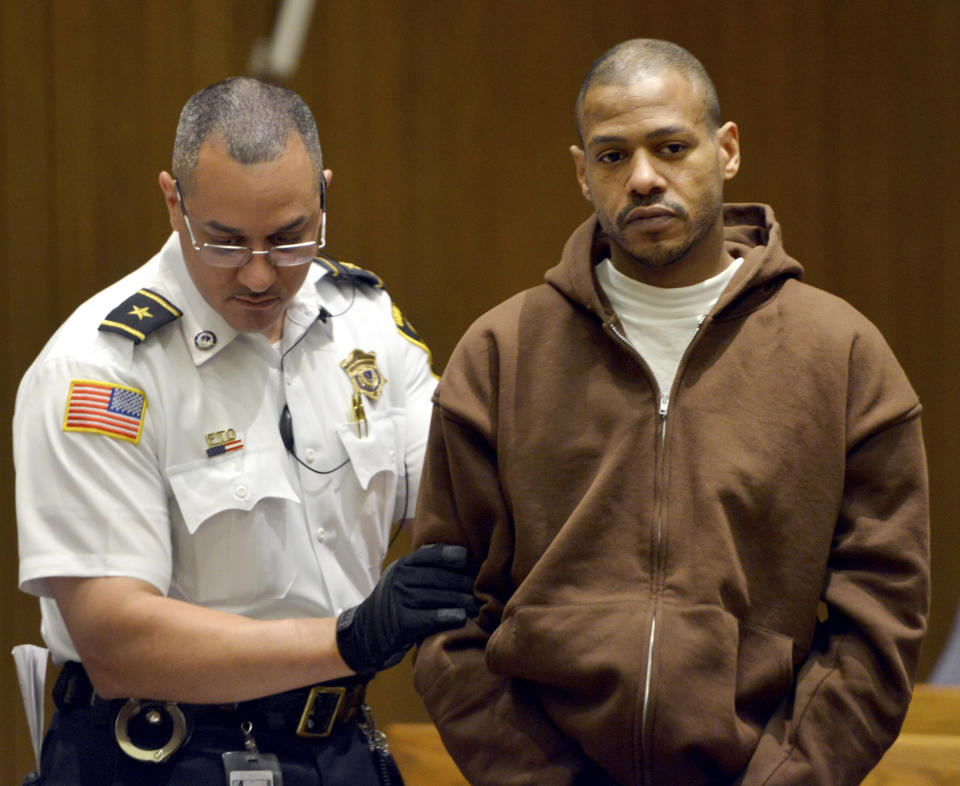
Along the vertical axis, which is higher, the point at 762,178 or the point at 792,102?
the point at 792,102

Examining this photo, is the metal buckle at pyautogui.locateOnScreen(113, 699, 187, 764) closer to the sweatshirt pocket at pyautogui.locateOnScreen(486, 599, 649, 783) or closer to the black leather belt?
the black leather belt

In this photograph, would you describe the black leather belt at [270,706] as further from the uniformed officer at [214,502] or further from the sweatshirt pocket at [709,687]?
the sweatshirt pocket at [709,687]

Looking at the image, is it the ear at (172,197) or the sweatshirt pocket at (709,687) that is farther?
the ear at (172,197)

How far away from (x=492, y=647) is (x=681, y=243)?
529 millimetres

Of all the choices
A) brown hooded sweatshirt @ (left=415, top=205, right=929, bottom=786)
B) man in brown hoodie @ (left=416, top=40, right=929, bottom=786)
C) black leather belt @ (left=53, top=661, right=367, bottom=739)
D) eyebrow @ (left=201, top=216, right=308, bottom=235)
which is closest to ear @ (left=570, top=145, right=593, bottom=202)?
man in brown hoodie @ (left=416, top=40, right=929, bottom=786)

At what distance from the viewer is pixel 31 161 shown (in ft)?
9.25

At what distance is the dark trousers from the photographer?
1750 millimetres

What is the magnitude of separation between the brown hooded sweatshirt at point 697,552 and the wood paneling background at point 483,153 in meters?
1.51

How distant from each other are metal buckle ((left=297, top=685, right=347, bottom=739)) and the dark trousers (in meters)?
0.02

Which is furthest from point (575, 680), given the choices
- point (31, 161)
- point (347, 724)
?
point (31, 161)

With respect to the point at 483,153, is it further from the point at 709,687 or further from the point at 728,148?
the point at 709,687

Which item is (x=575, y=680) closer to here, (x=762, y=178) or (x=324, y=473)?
(x=324, y=473)

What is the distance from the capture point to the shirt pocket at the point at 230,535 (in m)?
1.80

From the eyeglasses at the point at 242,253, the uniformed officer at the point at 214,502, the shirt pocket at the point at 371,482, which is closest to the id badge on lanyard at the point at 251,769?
the uniformed officer at the point at 214,502
